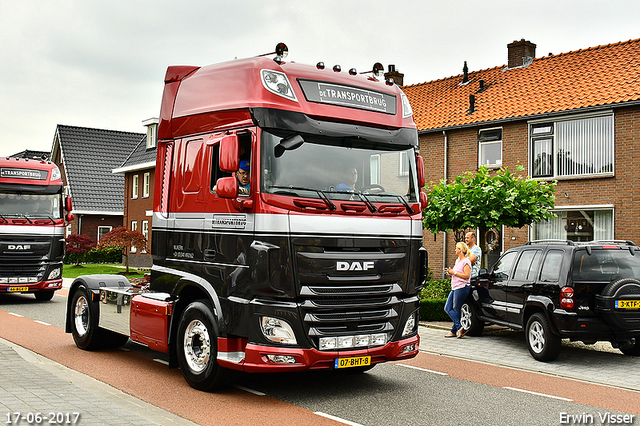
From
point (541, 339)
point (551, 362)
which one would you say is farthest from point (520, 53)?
point (551, 362)

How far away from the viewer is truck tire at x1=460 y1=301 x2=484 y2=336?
40.8 ft

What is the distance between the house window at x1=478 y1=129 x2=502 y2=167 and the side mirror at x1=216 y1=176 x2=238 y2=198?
1744 centimetres

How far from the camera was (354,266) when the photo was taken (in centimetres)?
693

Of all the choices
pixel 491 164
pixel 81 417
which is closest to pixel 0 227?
pixel 81 417

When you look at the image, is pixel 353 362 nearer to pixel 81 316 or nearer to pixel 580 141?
pixel 81 316

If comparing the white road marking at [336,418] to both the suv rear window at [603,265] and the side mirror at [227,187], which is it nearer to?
the side mirror at [227,187]

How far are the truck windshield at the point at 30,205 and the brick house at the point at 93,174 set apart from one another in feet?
89.7

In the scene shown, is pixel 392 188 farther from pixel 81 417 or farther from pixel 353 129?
pixel 81 417

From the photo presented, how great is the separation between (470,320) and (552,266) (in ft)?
8.81

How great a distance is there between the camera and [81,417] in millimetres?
5668

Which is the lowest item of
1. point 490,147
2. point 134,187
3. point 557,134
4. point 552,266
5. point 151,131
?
point 552,266

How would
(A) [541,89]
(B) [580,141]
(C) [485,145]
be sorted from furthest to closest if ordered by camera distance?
(C) [485,145]
(A) [541,89]
(B) [580,141]

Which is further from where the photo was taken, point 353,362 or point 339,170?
point 339,170

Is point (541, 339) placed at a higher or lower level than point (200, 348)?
lower
